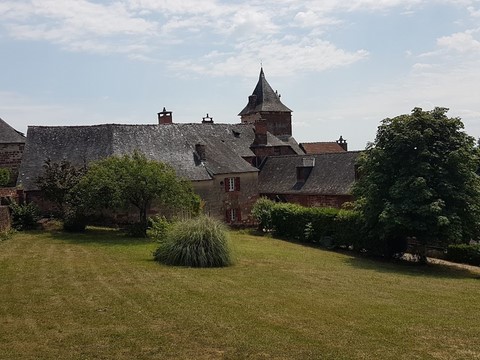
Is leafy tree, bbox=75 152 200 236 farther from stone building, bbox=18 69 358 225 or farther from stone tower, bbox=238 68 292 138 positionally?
stone tower, bbox=238 68 292 138

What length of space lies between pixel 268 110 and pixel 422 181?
37.5 m

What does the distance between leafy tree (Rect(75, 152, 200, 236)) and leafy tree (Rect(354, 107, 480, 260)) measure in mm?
9172

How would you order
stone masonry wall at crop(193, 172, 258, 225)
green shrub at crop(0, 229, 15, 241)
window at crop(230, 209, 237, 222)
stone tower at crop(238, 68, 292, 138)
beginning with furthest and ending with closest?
stone tower at crop(238, 68, 292, 138), window at crop(230, 209, 237, 222), stone masonry wall at crop(193, 172, 258, 225), green shrub at crop(0, 229, 15, 241)

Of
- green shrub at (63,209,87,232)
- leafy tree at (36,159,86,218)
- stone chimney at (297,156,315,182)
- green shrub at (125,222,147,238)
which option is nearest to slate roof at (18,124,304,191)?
leafy tree at (36,159,86,218)

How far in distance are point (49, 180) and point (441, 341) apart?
Answer: 2227 centimetres

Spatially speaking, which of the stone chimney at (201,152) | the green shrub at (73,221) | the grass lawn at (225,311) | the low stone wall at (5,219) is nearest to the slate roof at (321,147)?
the stone chimney at (201,152)

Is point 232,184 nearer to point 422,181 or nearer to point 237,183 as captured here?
point 237,183

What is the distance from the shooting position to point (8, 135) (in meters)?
37.1

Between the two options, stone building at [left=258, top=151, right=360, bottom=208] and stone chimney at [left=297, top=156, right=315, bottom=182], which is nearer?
stone building at [left=258, top=151, right=360, bottom=208]

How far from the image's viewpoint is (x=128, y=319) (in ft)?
32.4

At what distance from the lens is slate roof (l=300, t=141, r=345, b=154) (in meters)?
58.2

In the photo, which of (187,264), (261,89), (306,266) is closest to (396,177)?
(306,266)

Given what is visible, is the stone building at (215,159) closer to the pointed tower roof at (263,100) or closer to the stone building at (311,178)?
the stone building at (311,178)

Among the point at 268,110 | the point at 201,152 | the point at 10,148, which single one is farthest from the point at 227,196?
the point at 268,110
